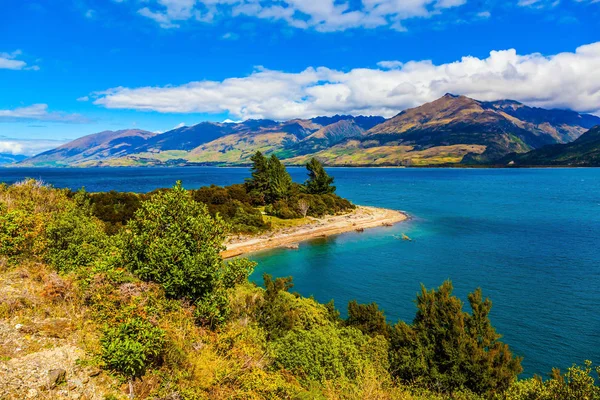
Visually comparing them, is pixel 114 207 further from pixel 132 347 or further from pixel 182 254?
pixel 132 347

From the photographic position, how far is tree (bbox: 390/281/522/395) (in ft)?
72.5

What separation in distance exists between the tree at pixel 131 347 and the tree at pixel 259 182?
89.0 metres

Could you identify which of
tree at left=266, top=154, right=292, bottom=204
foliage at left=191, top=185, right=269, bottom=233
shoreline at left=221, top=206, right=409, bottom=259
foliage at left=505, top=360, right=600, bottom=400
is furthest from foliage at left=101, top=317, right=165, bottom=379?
tree at left=266, top=154, right=292, bottom=204

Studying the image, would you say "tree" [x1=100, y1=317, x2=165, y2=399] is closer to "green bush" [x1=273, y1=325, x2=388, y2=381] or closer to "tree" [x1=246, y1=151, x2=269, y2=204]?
"green bush" [x1=273, y1=325, x2=388, y2=381]

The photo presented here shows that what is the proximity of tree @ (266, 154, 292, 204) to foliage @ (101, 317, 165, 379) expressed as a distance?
3447 inches

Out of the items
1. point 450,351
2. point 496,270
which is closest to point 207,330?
point 450,351

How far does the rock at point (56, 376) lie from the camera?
11898mm

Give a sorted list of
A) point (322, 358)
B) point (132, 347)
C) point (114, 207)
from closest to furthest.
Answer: point (132, 347) → point (322, 358) → point (114, 207)

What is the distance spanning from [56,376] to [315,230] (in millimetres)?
74322

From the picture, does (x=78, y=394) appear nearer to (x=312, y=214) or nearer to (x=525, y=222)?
(x=312, y=214)

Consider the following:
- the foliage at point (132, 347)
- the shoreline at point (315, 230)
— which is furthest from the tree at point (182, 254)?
the shoreline at point (315, 230)

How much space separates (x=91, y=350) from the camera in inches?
544

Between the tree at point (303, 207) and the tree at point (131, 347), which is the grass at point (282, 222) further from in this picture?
the tree at point (131, 347)

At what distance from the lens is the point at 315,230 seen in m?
85.3
